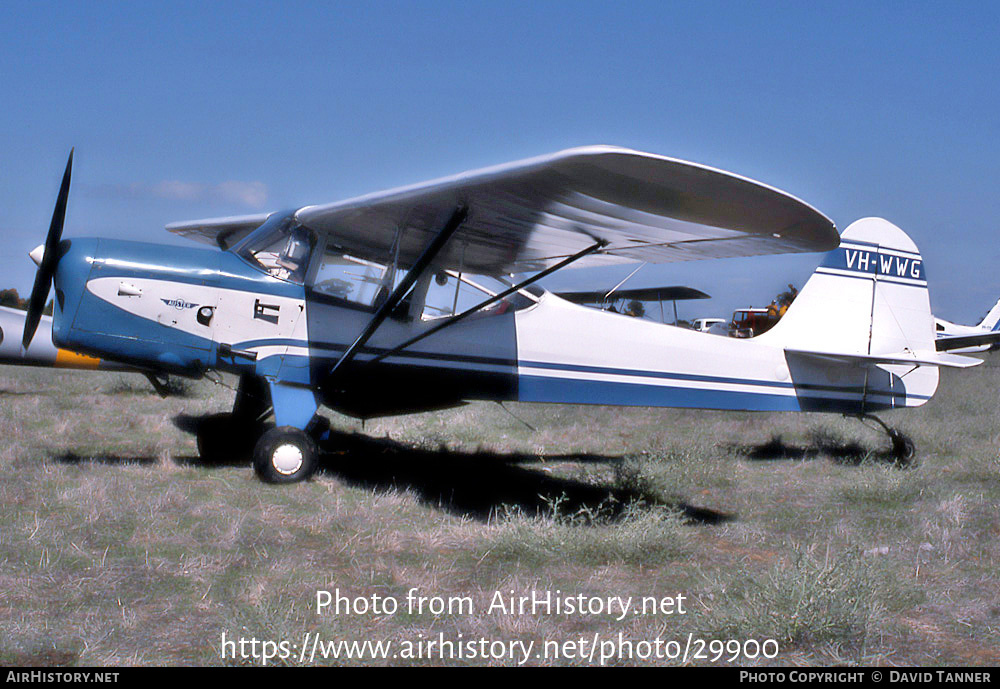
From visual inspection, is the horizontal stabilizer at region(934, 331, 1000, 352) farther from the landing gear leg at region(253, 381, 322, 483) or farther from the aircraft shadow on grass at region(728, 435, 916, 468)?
the landing gear leg at region(253, 381, 322, 483)

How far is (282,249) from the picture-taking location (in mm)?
6078

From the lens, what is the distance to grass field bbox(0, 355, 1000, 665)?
2871mm

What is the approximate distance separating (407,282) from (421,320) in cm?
84

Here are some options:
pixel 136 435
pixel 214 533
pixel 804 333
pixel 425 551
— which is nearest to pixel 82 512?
pixel 214 533

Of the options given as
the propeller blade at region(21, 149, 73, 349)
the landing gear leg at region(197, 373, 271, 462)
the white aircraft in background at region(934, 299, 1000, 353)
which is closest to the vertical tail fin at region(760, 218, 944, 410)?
the landing gear leg at region(197, 373, 271, 462)

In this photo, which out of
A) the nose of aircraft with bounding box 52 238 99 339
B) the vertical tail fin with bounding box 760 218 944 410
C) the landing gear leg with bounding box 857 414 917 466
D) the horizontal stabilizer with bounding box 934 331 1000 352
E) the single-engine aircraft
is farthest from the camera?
the horizontal stabilizer with bounding box 934 331 1000 352

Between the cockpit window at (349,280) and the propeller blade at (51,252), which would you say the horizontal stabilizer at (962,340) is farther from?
the propeller blade at (51,252)

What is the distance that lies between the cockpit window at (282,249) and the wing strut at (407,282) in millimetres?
783

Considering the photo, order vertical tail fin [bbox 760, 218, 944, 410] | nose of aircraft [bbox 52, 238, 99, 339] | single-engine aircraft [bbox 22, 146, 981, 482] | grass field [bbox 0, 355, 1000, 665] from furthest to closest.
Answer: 1. vertical tail fin [bbox 760, 218, 944, 410]
2. nose of aircraft [bbox 52, 238, 99, 339]
3. single-engine aircraft [bbox 22, 146, 981, 482]
4. grass field [bbox 0, 355, 1000, 665]

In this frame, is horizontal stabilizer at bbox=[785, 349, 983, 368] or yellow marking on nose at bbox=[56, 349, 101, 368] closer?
horizontal stabilizer at bbox=[785, 349, 983, 368]

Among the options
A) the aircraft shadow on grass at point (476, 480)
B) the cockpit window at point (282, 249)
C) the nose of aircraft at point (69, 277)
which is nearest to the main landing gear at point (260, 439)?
the aircraft shadow on grass at point (476, 480)

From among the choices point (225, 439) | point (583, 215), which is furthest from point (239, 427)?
point (583, 215)
